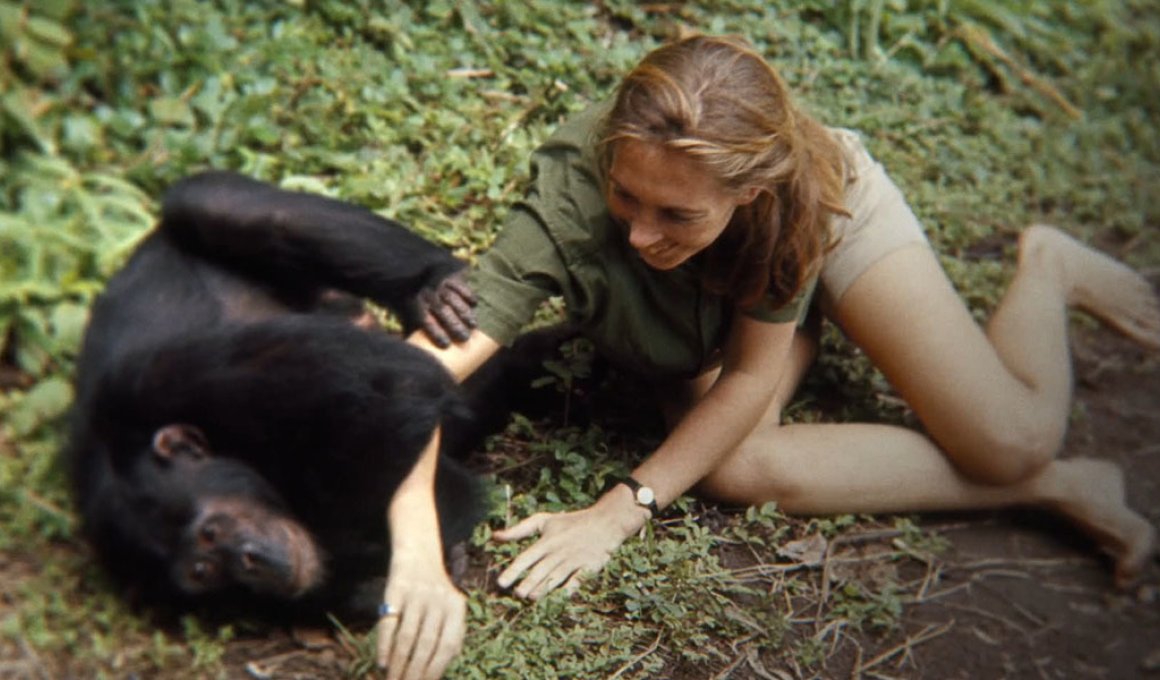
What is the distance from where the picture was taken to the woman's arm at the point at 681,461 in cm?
270

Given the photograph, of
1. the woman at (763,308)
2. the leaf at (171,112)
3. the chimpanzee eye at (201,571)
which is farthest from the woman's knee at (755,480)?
the leaf at (171,112)

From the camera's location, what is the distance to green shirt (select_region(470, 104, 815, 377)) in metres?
2.68

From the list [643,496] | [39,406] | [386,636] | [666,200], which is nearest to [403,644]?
[386,636]

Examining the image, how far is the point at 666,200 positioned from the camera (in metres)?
2.36

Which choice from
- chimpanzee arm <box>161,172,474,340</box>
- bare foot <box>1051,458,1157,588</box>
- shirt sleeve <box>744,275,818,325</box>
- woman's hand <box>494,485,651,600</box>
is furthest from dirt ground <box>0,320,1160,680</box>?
chimpanzee arm <box>161,172,474,340</box>

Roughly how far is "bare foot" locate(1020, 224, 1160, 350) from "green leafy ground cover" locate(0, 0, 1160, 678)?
0.80 feet

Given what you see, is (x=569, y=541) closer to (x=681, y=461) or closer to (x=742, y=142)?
(x=681, y=461)

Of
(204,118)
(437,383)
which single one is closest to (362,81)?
(204,118)

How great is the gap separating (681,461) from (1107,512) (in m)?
0.96

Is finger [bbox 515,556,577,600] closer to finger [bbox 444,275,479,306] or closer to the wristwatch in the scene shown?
the wristwatch

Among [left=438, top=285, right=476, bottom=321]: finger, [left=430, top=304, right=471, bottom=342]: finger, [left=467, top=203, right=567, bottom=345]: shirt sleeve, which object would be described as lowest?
[left=430, top=304, right=471, bottom=342]: finger

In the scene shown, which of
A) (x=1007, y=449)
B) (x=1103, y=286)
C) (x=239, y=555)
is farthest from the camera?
(x=1103, y=286)

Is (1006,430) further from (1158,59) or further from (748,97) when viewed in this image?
(1158,59)

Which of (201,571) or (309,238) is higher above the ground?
(309,238)
